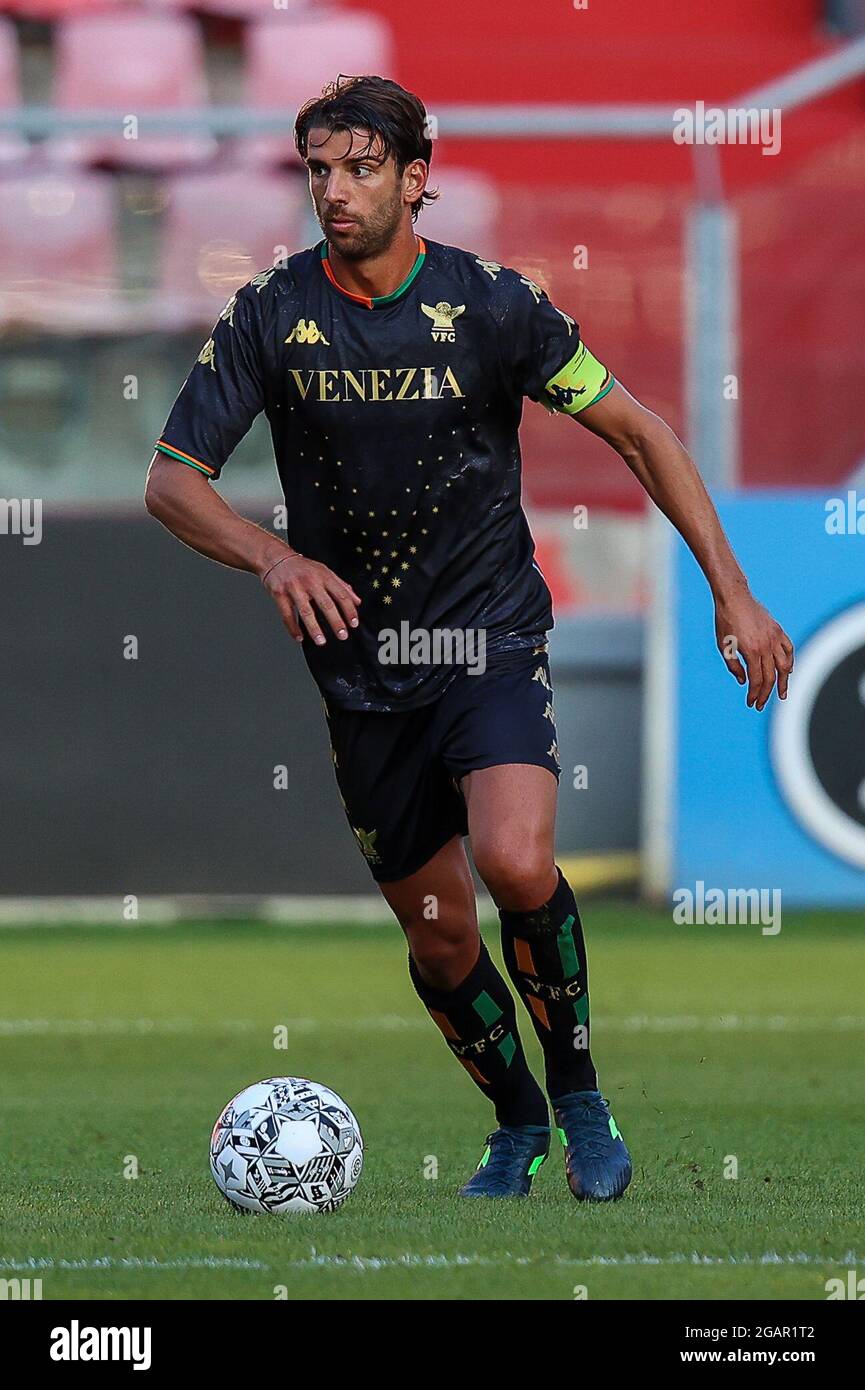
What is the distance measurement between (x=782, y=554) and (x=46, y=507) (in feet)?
11.2

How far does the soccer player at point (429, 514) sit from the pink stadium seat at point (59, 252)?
22.3ft

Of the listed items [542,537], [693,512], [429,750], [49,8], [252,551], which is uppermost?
[49,8]

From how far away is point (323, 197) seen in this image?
15.9 feet

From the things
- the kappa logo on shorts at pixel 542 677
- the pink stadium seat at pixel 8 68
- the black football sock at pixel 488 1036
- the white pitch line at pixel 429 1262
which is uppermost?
the pink stadium seat at pixel 8 68

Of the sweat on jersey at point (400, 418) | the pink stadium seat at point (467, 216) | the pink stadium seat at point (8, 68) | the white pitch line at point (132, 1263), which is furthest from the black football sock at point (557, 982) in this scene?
the pink stadium seat at point (8, 68)

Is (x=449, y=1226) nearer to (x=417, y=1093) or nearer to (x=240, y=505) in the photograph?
(x=417, y=1093)

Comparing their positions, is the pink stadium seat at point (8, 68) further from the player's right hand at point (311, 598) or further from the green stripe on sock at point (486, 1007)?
the player's right hand at point (311, 598)

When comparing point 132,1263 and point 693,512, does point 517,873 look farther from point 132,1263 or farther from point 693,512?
point 132,1263

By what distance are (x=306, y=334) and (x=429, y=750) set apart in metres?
0.91

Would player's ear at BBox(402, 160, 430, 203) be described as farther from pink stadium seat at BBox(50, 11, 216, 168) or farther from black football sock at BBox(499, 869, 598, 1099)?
pink stadium seat at BBox(50, 11, 216, 168)

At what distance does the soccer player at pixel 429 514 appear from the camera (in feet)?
15.9

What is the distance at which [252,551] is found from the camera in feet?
15.5

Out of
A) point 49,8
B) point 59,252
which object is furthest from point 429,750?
point 49,8
